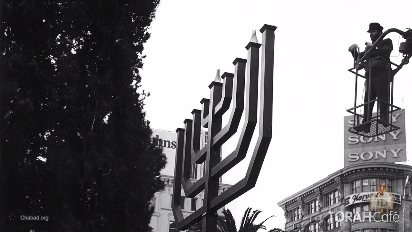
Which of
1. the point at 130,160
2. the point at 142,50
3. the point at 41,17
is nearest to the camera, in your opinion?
the point at 41,17

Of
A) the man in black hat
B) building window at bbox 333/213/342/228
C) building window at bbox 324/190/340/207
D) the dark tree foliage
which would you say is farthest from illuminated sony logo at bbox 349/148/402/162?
the man in black hat

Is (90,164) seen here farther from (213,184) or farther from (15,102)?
(213,184)

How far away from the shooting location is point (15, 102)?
12.9m

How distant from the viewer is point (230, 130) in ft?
24.3

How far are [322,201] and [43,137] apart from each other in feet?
234

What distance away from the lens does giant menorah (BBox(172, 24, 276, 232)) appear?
6.59m

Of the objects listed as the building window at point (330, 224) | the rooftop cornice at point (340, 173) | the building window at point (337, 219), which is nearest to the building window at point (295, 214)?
the rooftop cornice at point (340, 173)

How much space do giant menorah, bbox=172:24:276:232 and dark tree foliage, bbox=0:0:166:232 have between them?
4872 millimetres

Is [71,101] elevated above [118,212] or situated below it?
above

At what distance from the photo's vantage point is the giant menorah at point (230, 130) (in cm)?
659

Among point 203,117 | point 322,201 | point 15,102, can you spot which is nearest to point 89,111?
point 15,102

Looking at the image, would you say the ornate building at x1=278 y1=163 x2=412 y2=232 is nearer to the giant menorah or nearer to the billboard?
the billboard

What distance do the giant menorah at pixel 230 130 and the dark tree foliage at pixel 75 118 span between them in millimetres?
4872

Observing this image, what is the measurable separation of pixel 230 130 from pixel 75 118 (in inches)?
305
